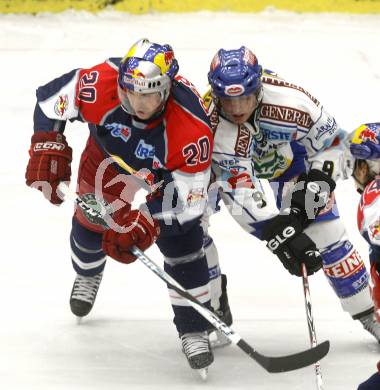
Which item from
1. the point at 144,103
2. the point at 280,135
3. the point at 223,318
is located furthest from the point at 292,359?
the point at 144,103

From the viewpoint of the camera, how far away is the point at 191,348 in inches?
174

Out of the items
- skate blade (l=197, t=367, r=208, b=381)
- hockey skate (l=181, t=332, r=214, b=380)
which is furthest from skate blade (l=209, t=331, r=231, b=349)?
skate blade (l=197, t=367, r=208, b=381)

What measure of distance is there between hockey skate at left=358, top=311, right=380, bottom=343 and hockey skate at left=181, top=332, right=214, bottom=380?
0.64m

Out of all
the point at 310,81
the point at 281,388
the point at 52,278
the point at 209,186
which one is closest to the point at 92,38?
the point at 310,81

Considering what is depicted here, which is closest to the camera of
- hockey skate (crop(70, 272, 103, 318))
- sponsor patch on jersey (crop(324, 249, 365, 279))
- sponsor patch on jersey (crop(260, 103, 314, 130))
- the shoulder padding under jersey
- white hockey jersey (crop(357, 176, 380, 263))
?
white hockey jersey (crop(357, 176, 380, 263))

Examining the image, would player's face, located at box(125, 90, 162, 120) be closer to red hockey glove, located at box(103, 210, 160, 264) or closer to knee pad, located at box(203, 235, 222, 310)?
red hockey glove, located at box(103, 210, 160, 264)

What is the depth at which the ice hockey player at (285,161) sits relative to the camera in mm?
4281

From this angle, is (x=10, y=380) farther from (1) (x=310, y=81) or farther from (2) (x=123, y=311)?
(1) (x=310, y=81)

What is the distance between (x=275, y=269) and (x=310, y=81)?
8.08 feet

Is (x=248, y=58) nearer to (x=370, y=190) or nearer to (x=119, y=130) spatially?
(x=119, y=130)

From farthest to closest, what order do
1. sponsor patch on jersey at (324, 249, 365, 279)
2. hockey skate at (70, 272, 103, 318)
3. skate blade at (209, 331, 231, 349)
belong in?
hockey skate at (70, 272, 103, 318)
skate blade at (209, 331, 231, 349)
sponsor patch on jersey at (324, 249, 365, 279)

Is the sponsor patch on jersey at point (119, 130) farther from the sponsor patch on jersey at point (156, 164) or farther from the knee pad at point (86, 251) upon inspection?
the knee pad at point (86, 251)

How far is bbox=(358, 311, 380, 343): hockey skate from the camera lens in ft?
15.1

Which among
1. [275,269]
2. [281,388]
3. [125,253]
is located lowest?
[275,269]
